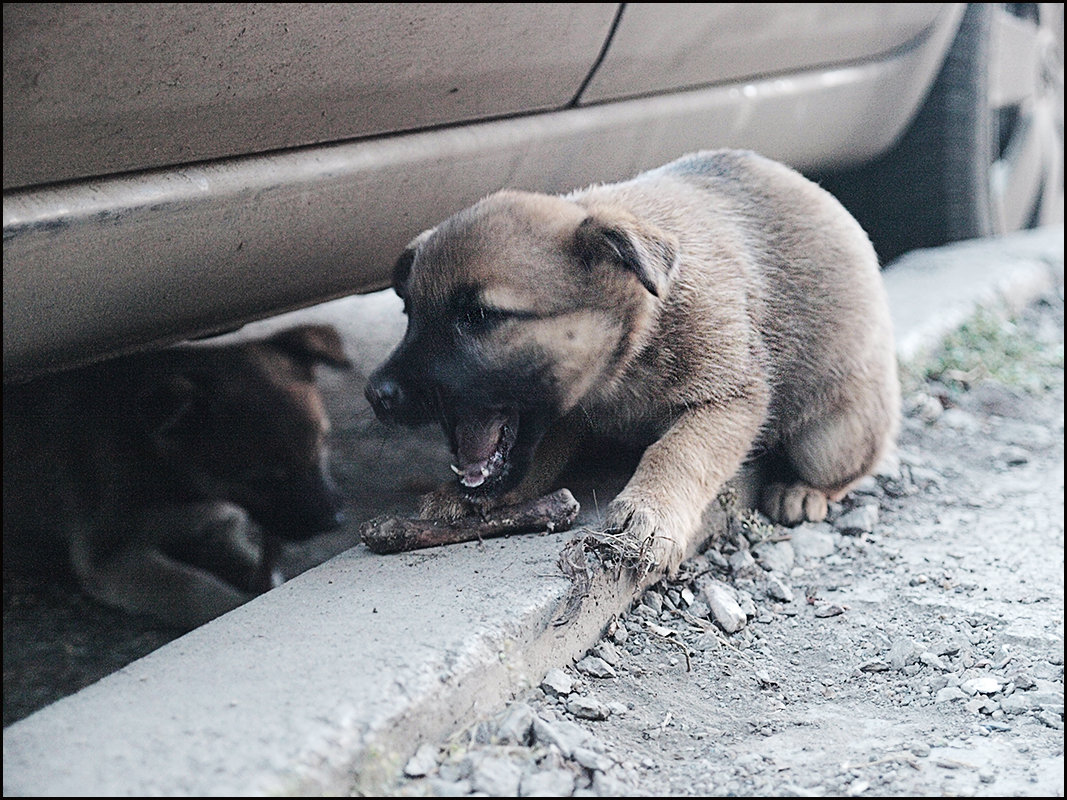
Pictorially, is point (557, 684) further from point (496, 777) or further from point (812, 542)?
point (812, 542)

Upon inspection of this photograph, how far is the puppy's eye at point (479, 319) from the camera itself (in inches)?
95.1

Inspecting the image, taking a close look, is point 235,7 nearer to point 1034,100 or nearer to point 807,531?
point 807,531

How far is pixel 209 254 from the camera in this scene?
8.21 ft

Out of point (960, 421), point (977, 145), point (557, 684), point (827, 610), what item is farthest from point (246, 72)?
point (977, 145)

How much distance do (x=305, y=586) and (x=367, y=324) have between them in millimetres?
2456

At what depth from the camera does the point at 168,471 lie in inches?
163

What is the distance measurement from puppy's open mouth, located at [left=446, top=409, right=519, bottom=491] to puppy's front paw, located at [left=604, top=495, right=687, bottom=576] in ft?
0.88

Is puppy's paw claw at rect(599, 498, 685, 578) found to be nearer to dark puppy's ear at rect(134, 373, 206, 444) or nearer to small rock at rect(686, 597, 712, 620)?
small rock at rect(686, 597, 712, 620)

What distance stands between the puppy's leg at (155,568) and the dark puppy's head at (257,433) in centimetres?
12

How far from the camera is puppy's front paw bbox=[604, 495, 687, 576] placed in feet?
7.78

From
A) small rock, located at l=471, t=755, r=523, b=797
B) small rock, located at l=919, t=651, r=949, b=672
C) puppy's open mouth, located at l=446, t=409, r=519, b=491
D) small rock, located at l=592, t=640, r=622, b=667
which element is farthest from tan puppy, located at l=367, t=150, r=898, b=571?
small rock, located at l=471, t=755, r=523, b=797

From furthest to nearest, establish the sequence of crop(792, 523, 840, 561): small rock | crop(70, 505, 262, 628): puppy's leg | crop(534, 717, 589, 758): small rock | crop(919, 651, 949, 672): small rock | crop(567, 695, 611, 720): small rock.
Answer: crop(70, 505, 262, 628): puppy's leg
crop(792, 523, 840, 561): small rock
crop(919, 651, 949, 672): small rock
crop(567, 695, 611, 720): small rock
crop(534, 717, 589, 758): small rock

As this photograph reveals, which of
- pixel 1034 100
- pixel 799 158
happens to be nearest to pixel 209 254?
pixel 799 158

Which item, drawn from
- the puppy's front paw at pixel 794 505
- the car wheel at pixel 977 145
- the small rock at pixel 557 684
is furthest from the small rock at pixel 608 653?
the car wheel at pixel 977 145
